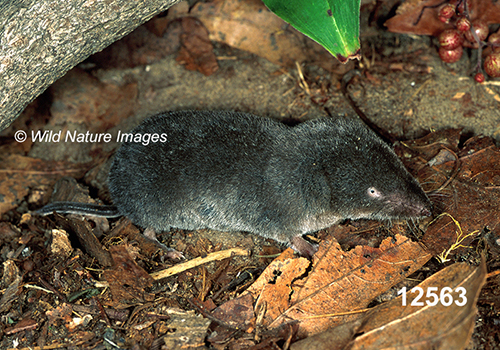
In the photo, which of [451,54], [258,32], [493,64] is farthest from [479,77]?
[258,32]

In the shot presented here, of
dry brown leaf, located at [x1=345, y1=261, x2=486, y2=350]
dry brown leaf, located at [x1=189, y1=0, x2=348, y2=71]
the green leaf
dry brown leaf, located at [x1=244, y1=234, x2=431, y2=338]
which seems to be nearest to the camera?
dry brown leaf, located at [x1=345, y1=261, x2=486, y2=350]

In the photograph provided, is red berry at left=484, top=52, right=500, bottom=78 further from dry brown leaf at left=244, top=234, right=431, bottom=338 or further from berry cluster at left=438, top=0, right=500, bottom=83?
dry brown leaf at left=244, top=234, right=431, bottom=338

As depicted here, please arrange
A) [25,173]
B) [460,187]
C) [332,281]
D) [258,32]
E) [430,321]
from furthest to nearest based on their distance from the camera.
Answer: [258,32] < [25,173] < [460,187] < [332,281] < [430,321]

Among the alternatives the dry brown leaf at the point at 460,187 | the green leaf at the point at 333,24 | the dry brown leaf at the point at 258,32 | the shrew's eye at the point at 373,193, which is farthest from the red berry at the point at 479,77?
the shrew's eye at the point at 373,193

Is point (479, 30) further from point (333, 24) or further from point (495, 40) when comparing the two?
point (333, 24)

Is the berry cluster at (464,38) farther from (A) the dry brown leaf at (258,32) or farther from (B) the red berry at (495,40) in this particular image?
(A) the dry brown leaf at (258,32)

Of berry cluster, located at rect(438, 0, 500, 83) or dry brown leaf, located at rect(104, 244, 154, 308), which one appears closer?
dry brown leaf, located at rect(104, 244, 154, 308)

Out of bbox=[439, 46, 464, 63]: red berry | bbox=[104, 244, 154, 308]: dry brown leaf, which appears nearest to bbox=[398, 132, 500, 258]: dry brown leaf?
bbox=[439, 46, 464, 63]: red berry
